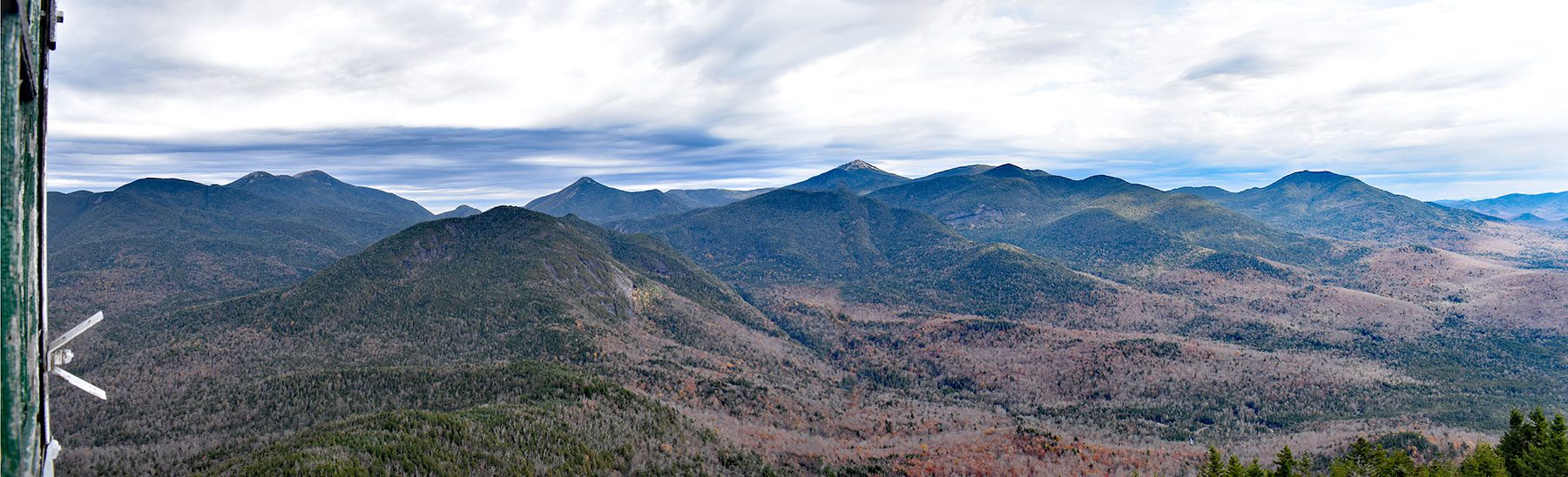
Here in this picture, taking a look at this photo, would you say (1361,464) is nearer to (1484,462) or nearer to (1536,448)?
(1484,462)

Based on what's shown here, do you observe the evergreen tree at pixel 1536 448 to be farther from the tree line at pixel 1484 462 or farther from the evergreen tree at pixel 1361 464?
the evergreen tree at pixel 1361 464

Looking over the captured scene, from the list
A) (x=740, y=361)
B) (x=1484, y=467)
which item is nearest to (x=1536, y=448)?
(x=1484, y=467)

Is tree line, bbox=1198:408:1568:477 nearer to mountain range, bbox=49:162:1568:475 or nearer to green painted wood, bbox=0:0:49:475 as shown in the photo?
mountain range, bbox=49:162:1568:475

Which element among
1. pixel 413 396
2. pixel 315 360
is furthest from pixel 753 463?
pixel 315 360

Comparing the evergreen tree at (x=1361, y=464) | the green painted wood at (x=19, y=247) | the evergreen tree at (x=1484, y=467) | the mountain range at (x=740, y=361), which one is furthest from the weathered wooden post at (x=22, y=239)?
the evergreen tree at (x=1361, y=464)

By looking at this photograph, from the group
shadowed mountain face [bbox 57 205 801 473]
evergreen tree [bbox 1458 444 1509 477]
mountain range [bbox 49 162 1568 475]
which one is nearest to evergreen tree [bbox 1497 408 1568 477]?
evergreen tree [bbox 1458 444 1509 477]
